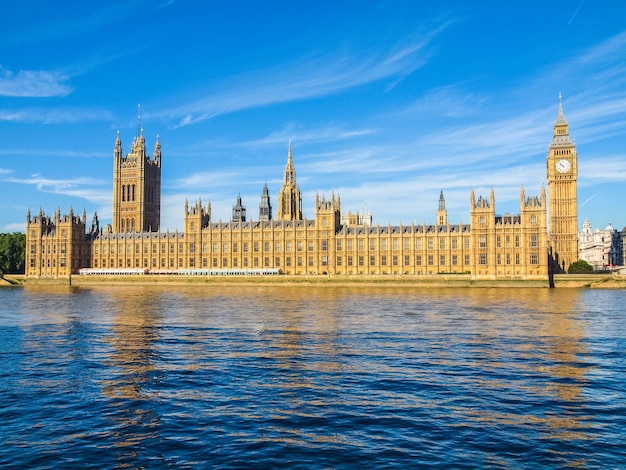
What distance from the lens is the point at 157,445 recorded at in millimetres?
18031

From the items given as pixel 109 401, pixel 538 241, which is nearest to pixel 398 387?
pixel 109 401

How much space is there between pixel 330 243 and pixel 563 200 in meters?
54.2

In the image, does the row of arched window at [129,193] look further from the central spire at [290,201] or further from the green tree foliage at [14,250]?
the central spire at [290,201]

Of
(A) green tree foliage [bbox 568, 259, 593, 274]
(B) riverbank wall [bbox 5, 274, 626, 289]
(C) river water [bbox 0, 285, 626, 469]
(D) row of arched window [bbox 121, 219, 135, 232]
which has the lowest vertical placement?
(C) river water [bbox 0, 285, 626, 469]

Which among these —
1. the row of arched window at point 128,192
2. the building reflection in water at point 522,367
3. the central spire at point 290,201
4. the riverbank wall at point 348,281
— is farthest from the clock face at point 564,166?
the row of arched window at point 128,192

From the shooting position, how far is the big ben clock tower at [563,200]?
136375 mm

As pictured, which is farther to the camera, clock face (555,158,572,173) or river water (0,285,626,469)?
clock face (555,158,572,173)

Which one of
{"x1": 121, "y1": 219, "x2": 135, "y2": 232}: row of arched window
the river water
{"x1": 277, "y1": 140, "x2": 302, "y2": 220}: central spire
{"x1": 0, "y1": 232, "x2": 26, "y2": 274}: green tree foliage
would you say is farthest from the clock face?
{"x1": 0, "y1": 232, "x2": 26, "y2": 274}: green tree foliage

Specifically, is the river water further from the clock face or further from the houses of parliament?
the clock face

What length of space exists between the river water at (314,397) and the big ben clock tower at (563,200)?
9764cm

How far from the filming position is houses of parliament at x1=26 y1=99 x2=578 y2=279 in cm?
11819

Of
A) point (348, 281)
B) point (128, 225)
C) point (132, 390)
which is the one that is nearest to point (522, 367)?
point (132, 390)

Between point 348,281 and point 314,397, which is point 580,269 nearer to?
point 348,281

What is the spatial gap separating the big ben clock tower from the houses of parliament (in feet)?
0.72
